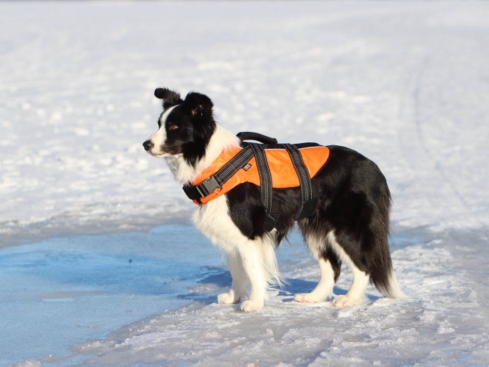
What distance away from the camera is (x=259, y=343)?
4.25m

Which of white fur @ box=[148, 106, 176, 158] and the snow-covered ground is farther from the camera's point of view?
white fur @ box=[148, 106, 176, 158]

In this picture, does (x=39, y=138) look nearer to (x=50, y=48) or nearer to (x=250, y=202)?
(x=250, y=202)

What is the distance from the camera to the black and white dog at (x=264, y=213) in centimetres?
478

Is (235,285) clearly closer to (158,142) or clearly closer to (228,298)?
(228,298)

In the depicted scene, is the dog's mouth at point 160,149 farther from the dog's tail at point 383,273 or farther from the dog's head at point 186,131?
the dog's tail at point 383,273

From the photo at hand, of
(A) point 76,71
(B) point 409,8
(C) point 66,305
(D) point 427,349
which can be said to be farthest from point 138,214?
(B) point 409,8

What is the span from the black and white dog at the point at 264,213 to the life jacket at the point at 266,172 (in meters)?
0.04

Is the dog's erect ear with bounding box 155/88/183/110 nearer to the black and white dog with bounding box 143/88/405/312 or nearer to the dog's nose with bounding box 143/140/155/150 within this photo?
the black and white dog with bounding box 143/88/405/312

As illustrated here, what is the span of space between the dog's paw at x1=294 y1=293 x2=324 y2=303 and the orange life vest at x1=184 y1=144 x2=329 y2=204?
0.81 metres

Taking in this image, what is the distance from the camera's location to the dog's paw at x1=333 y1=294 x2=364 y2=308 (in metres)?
4.97

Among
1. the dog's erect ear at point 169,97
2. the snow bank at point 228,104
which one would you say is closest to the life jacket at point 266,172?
the dog's erect ear at point 169,97

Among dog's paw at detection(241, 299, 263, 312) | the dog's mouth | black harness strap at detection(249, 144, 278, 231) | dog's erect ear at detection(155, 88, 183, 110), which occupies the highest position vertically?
dog's erect ear at detection(155, 88, 183, 110)

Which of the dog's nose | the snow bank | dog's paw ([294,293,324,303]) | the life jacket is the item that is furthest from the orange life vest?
the snow bank

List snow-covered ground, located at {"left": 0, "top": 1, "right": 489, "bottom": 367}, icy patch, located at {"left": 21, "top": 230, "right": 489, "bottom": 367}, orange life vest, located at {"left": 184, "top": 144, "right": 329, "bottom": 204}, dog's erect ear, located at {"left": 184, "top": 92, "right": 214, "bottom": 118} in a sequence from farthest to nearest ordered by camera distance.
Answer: orange life vest, located at {"left": 184, "top": 144, "right": 329, "bottom": 204} → dog's erect ear, located at {"left": 184, "top": 92, "right": 214, "bottom": 118} → snow-covered ground, located at {"left": 0, "top": 1, "right": 489, "bottom": 367} → icy patch, located at {"left": 21, "top": 230, "right": 489, "bottom": 367}
